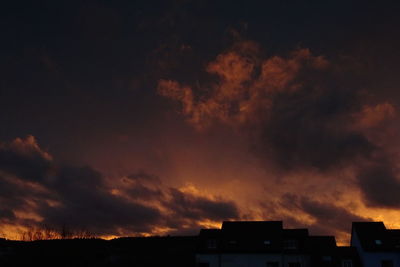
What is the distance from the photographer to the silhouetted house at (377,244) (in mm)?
53719

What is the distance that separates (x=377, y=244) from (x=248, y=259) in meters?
18.4

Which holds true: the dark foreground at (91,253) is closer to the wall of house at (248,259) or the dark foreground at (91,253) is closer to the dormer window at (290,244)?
the wall of house at (248,259)

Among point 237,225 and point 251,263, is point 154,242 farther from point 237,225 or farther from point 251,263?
point 251,263

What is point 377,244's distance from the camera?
5512cm

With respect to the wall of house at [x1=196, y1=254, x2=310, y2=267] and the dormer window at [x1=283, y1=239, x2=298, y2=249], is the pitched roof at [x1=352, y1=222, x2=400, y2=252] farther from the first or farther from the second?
the dormer window at [x1=283, y1=239, x2=298, y2=249]

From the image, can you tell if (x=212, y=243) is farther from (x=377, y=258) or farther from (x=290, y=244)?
(x=377, y=258)

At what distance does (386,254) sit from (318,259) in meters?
9.18

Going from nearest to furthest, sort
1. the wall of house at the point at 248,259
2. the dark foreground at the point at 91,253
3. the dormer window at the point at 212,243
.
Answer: the dark foreground at the point at 91,253, the wall of house at the point at 248,259, the dormer window at the point at 212,243

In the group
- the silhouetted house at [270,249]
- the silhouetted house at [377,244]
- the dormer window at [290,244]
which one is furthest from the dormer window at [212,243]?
the silhouetted house at [377,244]

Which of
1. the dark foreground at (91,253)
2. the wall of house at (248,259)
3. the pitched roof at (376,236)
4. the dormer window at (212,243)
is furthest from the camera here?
the dormer window at (212,243)

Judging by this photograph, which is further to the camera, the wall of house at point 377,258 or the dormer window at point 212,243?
the dormer window at point 212,243

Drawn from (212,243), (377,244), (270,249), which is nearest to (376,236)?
(377,244)

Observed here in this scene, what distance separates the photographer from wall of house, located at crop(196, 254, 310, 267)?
180 ft

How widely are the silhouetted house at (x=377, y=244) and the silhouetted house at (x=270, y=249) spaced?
1.72 meters
